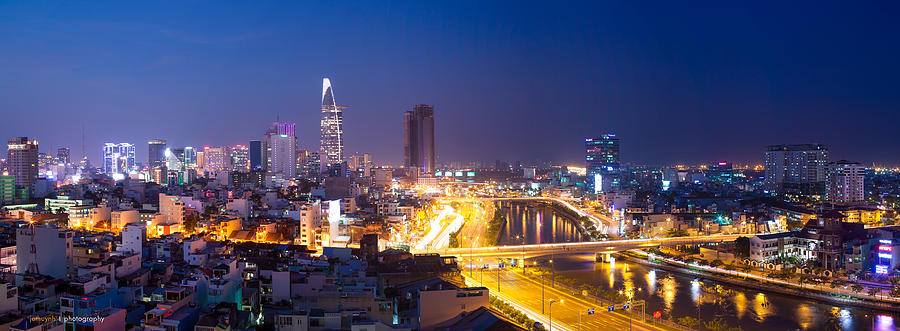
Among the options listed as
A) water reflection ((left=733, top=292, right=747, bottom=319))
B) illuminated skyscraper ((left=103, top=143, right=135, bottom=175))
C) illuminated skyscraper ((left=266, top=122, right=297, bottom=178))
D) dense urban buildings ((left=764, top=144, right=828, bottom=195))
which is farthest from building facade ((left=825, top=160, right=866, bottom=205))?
illuminated skyscraper ((left=103, top=143, right=135, bottom=175))

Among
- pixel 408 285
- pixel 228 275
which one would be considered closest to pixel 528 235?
pixel 408 285

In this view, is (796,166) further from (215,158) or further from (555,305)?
(215,158)

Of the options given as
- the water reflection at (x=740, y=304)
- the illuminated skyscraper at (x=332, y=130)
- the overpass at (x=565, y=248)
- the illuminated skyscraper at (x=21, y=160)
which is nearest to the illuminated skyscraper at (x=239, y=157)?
the illuminated skyscraper at (x=332, y=130)

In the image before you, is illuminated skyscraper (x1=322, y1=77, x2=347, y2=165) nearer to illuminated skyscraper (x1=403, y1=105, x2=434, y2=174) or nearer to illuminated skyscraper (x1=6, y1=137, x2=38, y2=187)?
illuminated skyscraper (x1=403, y1=105, x2=434, y2=174)

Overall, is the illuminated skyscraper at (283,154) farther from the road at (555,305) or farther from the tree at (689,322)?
the tree at (689,322)

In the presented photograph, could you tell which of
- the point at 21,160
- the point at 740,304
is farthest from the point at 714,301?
the point at 21,160
